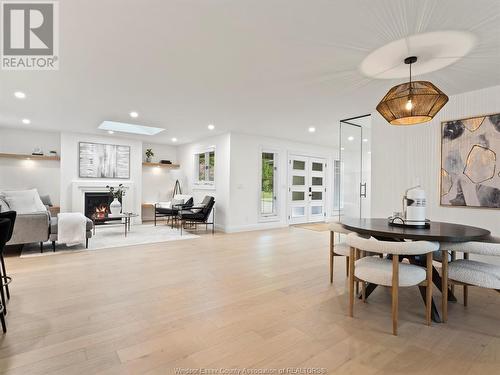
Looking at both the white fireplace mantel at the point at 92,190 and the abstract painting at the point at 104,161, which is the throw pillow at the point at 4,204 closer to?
the white fireplace mantel at the point at 92,190

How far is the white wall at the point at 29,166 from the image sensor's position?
21.9 ft

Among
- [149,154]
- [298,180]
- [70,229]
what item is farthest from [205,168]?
[70,229]

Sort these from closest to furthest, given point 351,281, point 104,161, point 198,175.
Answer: point 351,281 → point 104,161 → point 198,175

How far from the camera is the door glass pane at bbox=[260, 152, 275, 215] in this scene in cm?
737

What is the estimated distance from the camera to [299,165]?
26.6ft

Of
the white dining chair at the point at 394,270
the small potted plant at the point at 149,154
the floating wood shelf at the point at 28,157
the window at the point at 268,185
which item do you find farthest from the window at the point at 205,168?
the white dining chair at the point at 394,270

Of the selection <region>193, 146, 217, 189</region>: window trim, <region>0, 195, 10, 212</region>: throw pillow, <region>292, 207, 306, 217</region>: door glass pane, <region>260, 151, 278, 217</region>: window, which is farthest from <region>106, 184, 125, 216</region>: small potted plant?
<region>292, 207, 306, 217</region>: door glass pane

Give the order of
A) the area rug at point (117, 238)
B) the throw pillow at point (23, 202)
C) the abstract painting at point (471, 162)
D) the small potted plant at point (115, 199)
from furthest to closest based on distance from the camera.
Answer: the small potted plant at point (115, 199), the throw pillow at point (23, 202), the area rug at point (117, 238), the abstract painting at point (471, 162)

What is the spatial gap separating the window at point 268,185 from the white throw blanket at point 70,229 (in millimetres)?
4152

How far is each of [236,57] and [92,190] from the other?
6205 millimetres

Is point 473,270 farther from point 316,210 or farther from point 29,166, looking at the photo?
point 29,166

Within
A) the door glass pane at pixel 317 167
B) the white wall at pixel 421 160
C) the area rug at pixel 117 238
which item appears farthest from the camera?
the door glass pane at pixel 317 167

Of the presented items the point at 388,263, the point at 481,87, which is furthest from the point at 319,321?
the point at 481,87

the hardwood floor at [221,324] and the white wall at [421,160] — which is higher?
the white wall at [421,160]
